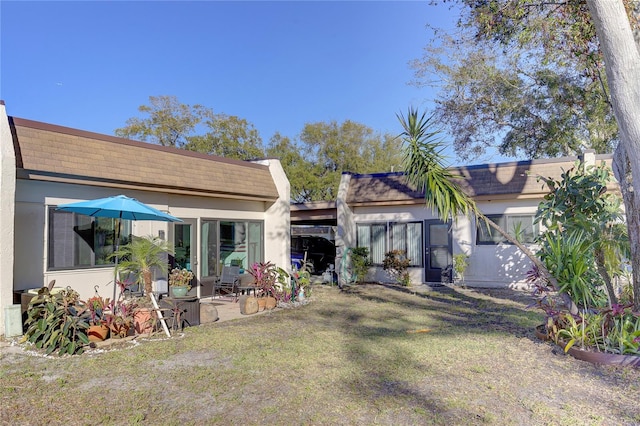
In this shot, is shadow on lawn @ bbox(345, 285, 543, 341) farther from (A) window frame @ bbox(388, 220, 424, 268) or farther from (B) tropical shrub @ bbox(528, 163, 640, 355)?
(A) window frame @ bbox(388, 220, 424, 268)

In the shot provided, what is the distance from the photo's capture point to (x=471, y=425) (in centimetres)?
369

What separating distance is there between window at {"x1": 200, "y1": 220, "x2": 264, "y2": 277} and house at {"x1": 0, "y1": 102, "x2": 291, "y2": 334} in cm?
3

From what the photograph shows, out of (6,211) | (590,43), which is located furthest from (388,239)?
(6,211)

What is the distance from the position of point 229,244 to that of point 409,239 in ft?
19.8

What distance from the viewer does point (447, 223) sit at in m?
13.9

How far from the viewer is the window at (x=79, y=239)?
26.2ft

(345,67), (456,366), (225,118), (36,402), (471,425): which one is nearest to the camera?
(471,425)

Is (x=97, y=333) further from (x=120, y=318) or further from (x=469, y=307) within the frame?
(x=469, y=307)

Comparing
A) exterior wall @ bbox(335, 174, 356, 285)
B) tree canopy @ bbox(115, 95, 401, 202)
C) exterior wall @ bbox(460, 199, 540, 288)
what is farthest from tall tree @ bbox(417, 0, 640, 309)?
tree canopy @ bbox(115, 95, 401, 202)

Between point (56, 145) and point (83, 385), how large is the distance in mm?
4843

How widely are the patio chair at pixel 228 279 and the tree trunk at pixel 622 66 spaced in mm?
8142

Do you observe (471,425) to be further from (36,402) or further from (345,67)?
(345,67)

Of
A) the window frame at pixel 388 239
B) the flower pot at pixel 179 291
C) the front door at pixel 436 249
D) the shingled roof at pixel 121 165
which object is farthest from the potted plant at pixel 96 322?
the front door at pixel 436 249

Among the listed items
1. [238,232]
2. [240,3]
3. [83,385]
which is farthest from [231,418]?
[240,3]
